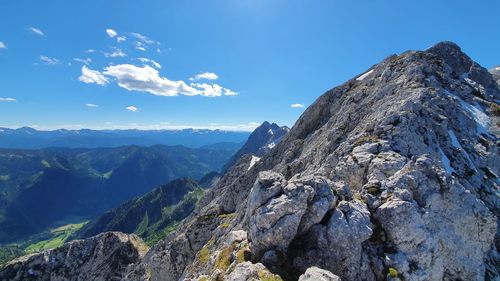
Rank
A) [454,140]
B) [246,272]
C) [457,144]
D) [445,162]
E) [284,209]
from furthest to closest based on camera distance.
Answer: [454,140] < [457,144] < [445,162] < [284,209] < [246,272]

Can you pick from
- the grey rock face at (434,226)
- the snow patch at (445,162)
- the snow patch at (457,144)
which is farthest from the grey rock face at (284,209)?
the snow patch at (457,144)

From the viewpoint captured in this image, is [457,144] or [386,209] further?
[457,144]

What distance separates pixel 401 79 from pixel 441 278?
47485mm

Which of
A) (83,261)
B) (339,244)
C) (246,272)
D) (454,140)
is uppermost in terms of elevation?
(454,140)

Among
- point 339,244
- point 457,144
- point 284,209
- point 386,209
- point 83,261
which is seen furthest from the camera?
point 83,261

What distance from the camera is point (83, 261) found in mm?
104625

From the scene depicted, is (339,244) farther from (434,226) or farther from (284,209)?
(434,226)

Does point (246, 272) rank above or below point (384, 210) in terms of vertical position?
below

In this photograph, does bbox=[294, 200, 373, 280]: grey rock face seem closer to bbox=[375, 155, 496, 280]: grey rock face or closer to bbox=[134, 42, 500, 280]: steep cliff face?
bbox=[134, 42, 500, 280]: steep cliff face

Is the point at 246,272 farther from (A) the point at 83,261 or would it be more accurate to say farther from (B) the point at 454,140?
(A) the point at 83,261

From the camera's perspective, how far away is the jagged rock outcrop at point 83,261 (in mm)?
101375

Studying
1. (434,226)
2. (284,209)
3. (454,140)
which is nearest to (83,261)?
(284,209)

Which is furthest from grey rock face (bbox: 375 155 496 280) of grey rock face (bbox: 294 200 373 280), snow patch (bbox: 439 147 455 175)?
snow patch (bbox: 439 147 455 175)

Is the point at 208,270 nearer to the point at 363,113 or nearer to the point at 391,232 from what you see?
the point at 391,232
